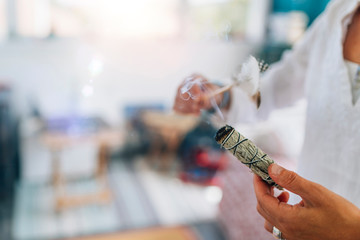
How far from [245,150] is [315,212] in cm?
10

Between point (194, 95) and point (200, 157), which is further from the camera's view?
point (200, 157)

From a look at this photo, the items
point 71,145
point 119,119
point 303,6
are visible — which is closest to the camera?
point 71,145

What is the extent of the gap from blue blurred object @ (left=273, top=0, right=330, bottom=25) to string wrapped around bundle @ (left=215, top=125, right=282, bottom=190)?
11.1ft

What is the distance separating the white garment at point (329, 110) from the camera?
1.76ft

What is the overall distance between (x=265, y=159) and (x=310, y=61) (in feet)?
1.11

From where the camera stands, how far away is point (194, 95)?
549 millimetres

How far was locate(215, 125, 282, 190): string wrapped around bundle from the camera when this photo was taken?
0.41 m

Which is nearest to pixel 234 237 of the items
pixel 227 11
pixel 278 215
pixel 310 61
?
pixel 310 61

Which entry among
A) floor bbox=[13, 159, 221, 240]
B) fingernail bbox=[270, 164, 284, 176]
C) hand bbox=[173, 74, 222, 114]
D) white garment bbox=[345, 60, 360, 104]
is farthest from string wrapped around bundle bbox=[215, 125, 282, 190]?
floor bbox=[13, 159, 221, 240]

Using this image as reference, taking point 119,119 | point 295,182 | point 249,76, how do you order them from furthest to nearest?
point 119,119 → point 249,76 → point 295,182

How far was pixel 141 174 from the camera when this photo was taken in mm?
3049

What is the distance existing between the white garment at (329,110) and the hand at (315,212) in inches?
6.1

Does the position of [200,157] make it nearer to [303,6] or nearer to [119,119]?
[119,119]

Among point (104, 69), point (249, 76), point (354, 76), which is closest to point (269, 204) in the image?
point (249, 76)
